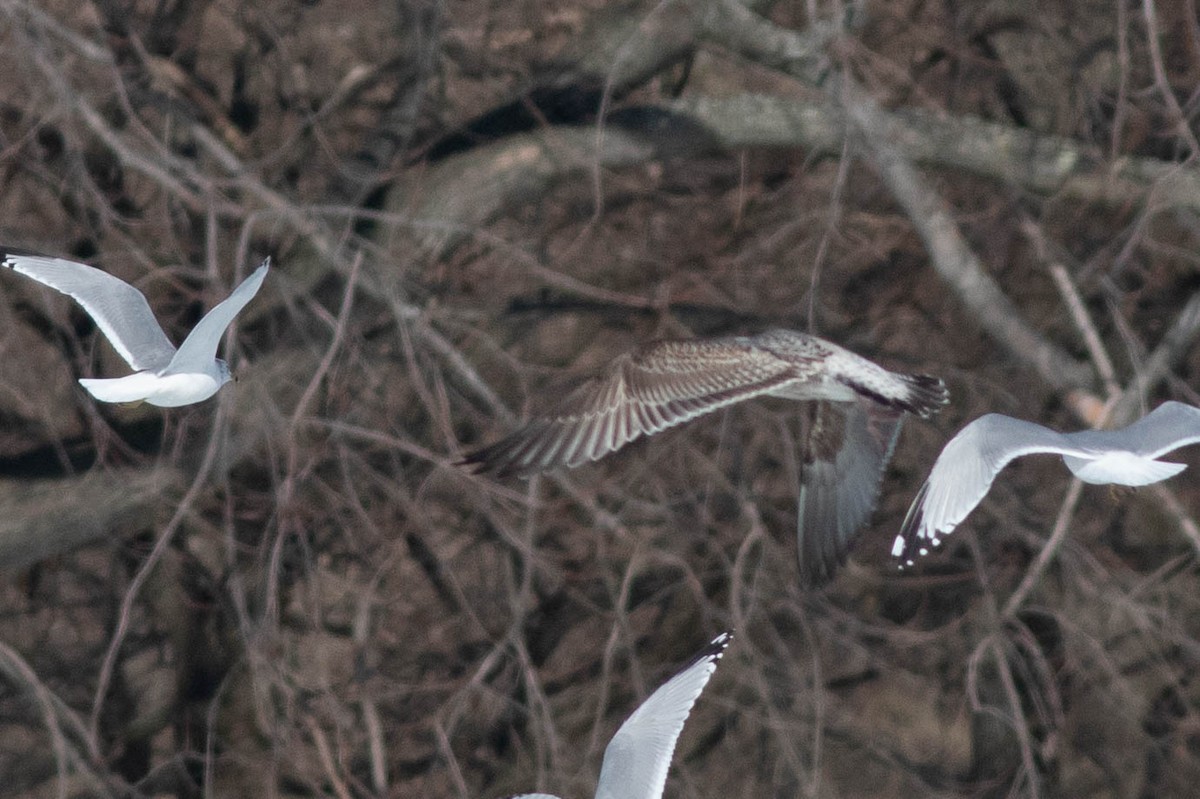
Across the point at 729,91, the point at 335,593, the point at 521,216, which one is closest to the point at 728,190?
the point at 729,91

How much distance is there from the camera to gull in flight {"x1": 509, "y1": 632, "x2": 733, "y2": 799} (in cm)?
270

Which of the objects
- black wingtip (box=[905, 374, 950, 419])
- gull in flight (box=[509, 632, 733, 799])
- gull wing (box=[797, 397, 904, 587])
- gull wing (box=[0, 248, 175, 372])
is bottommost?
gull in flight (box=[509, 632, 733, 799])

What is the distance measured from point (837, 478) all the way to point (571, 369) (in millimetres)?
1174

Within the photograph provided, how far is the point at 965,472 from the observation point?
2.61 meters

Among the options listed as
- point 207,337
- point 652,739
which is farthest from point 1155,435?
point 207,337

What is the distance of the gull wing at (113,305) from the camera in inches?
108

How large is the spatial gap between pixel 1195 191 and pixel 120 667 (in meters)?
3.12

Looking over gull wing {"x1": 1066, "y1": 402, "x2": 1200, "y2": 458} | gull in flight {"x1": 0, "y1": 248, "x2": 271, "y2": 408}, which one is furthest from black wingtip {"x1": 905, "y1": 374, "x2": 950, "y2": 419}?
gull in flight {"x1": 0, "y1": 248, "x2": 271, "y2": 408}

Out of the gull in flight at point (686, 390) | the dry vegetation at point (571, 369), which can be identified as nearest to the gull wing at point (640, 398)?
the gull in flight at point (686, 390)

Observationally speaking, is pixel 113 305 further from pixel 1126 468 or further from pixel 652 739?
pixel 1126 468

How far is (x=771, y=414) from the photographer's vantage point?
430cm

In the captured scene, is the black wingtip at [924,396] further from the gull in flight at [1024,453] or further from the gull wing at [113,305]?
the gull wing at [113,305]

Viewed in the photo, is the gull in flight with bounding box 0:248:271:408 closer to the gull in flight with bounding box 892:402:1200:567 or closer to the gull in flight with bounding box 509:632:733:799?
the gull in flight with bounding box 509:632:733:799

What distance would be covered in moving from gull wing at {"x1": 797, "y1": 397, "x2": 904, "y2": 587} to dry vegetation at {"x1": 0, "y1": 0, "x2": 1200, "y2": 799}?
59cm
